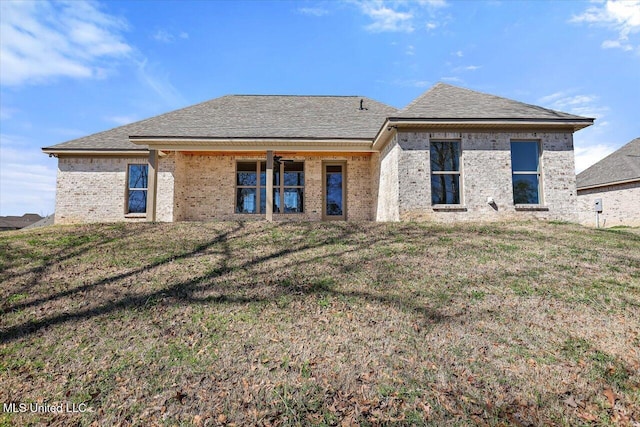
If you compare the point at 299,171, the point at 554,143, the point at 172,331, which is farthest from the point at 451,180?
the point at 172,331

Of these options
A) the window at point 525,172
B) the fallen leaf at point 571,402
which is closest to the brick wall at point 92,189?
the window at point 525,172

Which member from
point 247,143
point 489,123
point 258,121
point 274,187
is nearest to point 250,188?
point 274,187

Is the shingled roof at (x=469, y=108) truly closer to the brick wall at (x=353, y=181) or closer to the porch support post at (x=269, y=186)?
the brick wall at (x=353, y=181)

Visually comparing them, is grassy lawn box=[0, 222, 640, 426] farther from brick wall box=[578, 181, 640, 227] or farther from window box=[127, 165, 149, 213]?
brick wall box=[578, 181, 640, 227]

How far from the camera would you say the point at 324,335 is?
14.3ft

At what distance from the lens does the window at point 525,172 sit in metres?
10.9

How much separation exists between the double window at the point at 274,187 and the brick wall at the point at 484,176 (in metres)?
4.56

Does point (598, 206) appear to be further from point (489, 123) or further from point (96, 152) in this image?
point (96, 152)

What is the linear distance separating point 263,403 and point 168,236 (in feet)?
21.1

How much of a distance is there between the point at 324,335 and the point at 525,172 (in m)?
9.40

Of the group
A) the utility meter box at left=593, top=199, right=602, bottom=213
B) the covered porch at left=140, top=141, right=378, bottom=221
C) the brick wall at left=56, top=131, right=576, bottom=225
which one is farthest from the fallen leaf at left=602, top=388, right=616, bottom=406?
the utility meter box at left=593, top=199, right=602, bottom=213

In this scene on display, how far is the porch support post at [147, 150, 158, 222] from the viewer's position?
1215 centimetres

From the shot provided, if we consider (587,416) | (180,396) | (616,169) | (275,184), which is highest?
(616,169)

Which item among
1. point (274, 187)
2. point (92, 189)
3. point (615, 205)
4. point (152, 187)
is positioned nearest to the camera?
point (152, 187)
